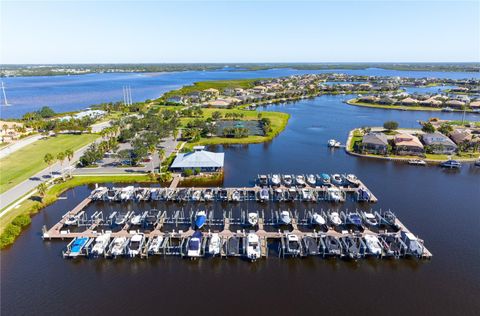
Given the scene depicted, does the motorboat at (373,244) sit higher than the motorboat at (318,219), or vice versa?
the motorboat at (318,219)

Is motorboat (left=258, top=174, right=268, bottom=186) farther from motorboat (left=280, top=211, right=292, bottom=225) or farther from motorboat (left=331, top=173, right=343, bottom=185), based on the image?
motorboat (left=331, top=173, right=343, bottom=185)

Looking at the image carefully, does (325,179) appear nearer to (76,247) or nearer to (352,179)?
(352,179)

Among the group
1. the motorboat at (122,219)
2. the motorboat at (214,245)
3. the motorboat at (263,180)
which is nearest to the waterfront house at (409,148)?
the motorboat at (263,180)

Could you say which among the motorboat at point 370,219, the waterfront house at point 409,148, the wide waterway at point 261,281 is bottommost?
the wide waterway at point 261,281

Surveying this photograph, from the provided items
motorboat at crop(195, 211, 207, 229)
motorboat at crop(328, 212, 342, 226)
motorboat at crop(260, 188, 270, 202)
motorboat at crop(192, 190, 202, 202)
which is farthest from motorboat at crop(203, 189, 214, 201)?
motorboat at crop(328, 212, 342, 226)

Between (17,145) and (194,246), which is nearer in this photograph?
(194,246)

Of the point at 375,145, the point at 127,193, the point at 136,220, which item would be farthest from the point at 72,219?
the point at 375,145

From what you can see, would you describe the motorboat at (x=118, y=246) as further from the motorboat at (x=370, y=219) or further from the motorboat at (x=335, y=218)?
the motorboat at (x=370, y=219)
